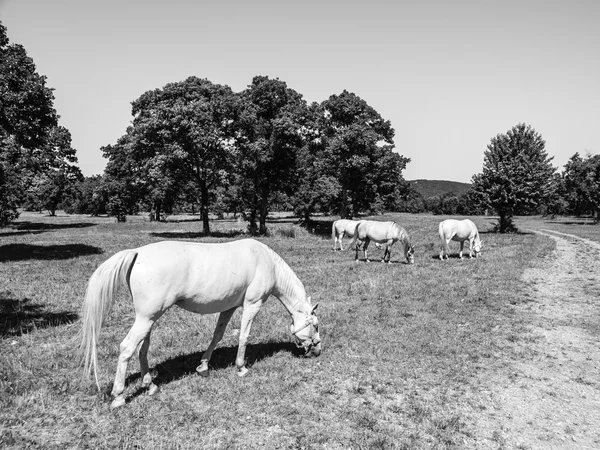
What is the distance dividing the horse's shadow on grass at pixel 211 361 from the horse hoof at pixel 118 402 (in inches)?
11.2

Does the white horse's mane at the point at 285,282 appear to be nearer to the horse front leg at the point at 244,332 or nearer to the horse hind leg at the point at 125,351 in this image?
the horse front leg at the point at 244,332

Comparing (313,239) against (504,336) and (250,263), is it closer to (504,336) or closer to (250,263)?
(504,336)

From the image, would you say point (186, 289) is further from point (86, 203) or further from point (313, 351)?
point (86, 203)

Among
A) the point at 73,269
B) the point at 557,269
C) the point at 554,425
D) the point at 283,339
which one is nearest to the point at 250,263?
the point at 283,339

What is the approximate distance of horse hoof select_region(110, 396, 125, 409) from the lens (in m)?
6.23

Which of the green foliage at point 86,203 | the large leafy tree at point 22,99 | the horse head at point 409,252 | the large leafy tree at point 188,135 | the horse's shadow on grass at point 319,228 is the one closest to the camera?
the large leafy tree at point 22,99

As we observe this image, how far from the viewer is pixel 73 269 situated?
18.7 m

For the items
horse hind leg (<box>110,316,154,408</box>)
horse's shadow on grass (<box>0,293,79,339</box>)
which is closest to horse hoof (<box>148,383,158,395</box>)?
horse hind leg (<box>110,316,154,408</box>)

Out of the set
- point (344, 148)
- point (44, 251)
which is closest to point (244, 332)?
point (44, 251)

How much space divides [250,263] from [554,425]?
6.23m

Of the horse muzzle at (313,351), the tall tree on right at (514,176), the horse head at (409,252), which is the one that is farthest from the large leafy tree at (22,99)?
the tall tree on right at (514,176)

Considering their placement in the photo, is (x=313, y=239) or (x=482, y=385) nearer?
(x=482, y=385)

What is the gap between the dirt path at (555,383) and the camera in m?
6.05

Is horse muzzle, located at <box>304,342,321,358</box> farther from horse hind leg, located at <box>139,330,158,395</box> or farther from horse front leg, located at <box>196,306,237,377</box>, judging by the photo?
horse hind leg, located at <box>139,330,158,395</box>
